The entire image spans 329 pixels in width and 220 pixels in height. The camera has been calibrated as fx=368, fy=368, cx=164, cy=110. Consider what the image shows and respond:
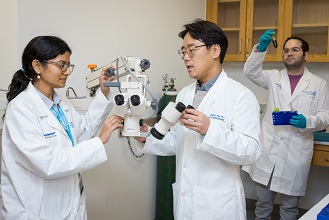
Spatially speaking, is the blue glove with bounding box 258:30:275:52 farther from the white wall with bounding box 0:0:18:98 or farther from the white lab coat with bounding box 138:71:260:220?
the white wall with bounding box 0:0:18:98

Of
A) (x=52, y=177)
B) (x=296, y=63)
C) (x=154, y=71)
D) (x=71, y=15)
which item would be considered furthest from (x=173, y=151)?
(x=296, y=63)

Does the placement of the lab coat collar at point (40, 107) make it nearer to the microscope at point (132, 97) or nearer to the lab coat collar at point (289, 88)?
the microscope at point (132, 97)

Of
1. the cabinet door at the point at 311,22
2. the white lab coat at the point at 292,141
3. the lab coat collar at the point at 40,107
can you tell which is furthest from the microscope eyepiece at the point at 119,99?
the cabinet door at the point at 311,22

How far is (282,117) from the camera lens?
246cm

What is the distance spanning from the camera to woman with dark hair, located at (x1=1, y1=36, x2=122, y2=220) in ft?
4.17

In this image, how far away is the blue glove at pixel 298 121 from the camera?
2.42 m

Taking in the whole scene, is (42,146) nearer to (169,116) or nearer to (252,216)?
(169,116)

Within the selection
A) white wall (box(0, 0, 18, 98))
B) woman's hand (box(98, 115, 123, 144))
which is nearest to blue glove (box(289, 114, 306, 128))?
woman's hand (box(98, 115, 123, 144))

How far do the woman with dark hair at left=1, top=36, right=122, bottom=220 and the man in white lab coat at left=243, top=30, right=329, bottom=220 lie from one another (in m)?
1.58

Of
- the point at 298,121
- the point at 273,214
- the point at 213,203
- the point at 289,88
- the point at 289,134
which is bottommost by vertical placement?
the point at 273,214

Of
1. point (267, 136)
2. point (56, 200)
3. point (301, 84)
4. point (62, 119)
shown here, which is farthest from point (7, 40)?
point (301, 84)

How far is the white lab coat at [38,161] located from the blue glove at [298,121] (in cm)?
153

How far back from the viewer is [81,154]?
1.32 metres

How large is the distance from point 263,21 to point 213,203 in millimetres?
2320
